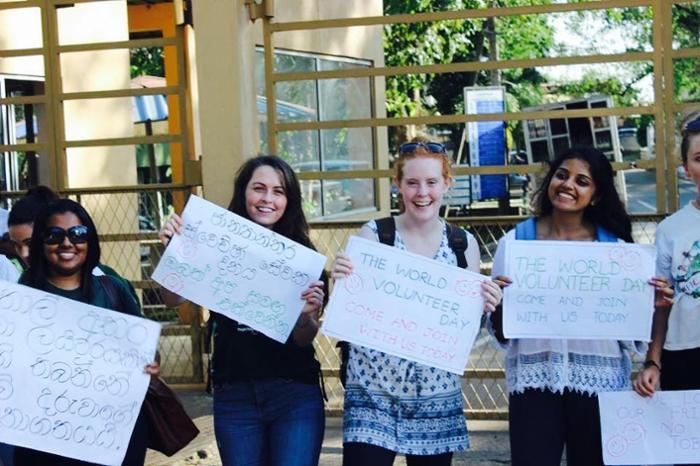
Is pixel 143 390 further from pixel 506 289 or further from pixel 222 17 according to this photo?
pixel 222 17

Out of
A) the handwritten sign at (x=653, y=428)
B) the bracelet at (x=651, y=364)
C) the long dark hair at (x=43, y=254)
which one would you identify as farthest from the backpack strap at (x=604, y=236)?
the long dark hair at (x=43, y=254)

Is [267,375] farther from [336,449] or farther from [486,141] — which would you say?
[486,141]

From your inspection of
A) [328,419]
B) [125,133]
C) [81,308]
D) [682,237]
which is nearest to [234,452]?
[81,308]

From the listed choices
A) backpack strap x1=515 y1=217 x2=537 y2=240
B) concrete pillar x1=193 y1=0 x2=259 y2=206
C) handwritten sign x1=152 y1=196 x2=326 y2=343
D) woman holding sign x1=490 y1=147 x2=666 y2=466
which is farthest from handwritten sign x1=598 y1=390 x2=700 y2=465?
concrete pillar x1=193 y1=0 x2=259 y2=206

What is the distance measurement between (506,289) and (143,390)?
1.47 metres

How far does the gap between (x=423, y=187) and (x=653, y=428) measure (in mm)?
1318

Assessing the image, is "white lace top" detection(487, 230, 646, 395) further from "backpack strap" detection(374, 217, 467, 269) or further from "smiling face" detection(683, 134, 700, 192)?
"smiling face" detection(683, 134, 700, 192)

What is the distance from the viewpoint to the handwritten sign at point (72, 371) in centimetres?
393

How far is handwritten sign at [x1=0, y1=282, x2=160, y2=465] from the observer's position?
393 centimetres

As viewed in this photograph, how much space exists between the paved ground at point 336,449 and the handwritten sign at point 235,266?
2.41 meters

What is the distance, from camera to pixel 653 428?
162 inches

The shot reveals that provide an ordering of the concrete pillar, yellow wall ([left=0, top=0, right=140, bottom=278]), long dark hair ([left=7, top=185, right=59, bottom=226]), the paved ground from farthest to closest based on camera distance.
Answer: yellow wall ([left=0, top=0, right=140, bottom=278]), the concrete pillar, the paved ground, long dark hair ([left=7, top=185, right=59, bottom=226])

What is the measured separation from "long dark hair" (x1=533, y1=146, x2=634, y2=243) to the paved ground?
244 centimetres

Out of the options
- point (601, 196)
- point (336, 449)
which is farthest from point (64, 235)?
point (336, 449)
